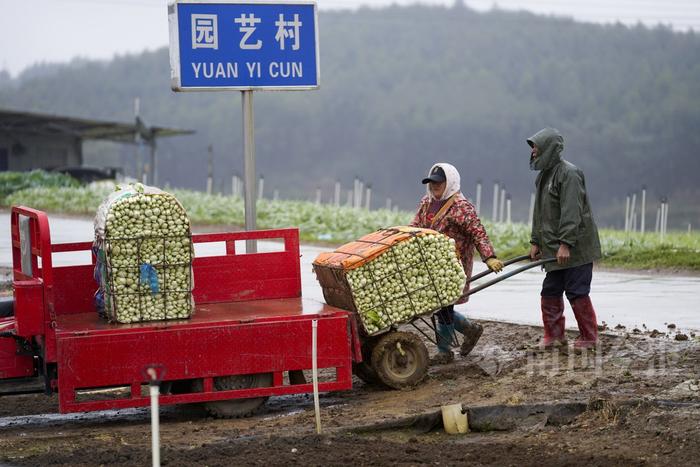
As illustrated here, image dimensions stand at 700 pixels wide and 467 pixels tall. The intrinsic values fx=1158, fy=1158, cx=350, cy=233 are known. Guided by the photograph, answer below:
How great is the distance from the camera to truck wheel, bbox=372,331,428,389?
9.23m

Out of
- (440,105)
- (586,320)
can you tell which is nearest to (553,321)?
(586,320)

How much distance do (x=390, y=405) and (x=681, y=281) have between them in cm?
819

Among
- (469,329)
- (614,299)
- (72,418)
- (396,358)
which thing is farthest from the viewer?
(614,299)

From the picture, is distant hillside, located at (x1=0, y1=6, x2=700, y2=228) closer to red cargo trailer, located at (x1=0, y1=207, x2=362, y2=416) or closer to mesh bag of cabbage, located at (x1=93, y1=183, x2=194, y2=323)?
red cargo trailer, located at (x1=0, y1=207, x2=362, y2=416)

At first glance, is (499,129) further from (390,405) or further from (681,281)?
(390,405)

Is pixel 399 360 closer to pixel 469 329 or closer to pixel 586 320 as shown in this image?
pixel 469 329

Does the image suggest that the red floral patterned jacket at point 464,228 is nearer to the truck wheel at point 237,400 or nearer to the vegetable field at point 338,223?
the truck wheel at point 237,400

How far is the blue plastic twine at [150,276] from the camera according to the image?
8.41 meters

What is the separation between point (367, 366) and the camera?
938cm

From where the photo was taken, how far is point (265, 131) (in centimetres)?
9338

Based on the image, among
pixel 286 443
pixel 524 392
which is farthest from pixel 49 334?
pixel 524 392

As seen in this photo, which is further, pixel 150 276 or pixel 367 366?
pixel 367 366

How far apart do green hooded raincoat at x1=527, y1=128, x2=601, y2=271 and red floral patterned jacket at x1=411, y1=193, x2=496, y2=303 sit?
554 mm

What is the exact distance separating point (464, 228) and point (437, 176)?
1.65 ft
